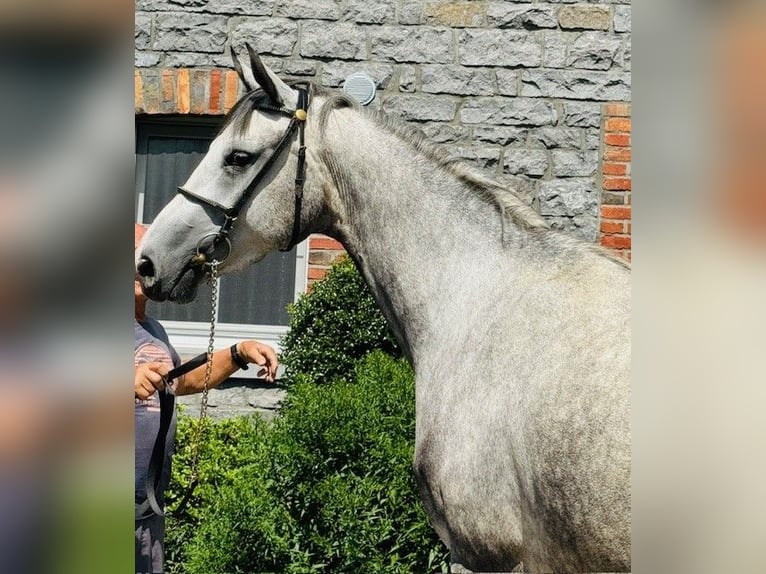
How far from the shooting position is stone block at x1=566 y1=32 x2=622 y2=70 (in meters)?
6.03

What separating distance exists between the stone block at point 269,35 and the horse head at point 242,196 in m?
3.19

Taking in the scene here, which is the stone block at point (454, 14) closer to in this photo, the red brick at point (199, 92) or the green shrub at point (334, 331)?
the red brick at point (199, 92)

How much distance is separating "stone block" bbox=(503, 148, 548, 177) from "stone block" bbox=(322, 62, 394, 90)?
945 mm

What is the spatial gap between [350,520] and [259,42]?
336cm

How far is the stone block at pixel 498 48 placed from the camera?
604cm

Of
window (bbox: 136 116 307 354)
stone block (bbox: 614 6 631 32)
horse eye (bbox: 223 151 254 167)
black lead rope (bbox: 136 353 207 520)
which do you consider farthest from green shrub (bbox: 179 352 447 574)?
stone block (bbox: 614 6 631 32)

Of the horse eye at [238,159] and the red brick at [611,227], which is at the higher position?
the red brick at [611,227]

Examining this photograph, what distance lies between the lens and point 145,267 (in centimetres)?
296

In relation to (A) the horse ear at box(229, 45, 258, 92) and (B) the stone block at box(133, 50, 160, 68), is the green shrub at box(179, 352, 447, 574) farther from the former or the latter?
(B) the stone block at box(133, 50, 160, 68)

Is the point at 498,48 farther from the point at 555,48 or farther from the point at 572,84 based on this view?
the point at 572,84

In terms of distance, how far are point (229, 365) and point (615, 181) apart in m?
3.34

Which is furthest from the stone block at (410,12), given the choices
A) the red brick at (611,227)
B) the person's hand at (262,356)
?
the person's hand at (262,356)
